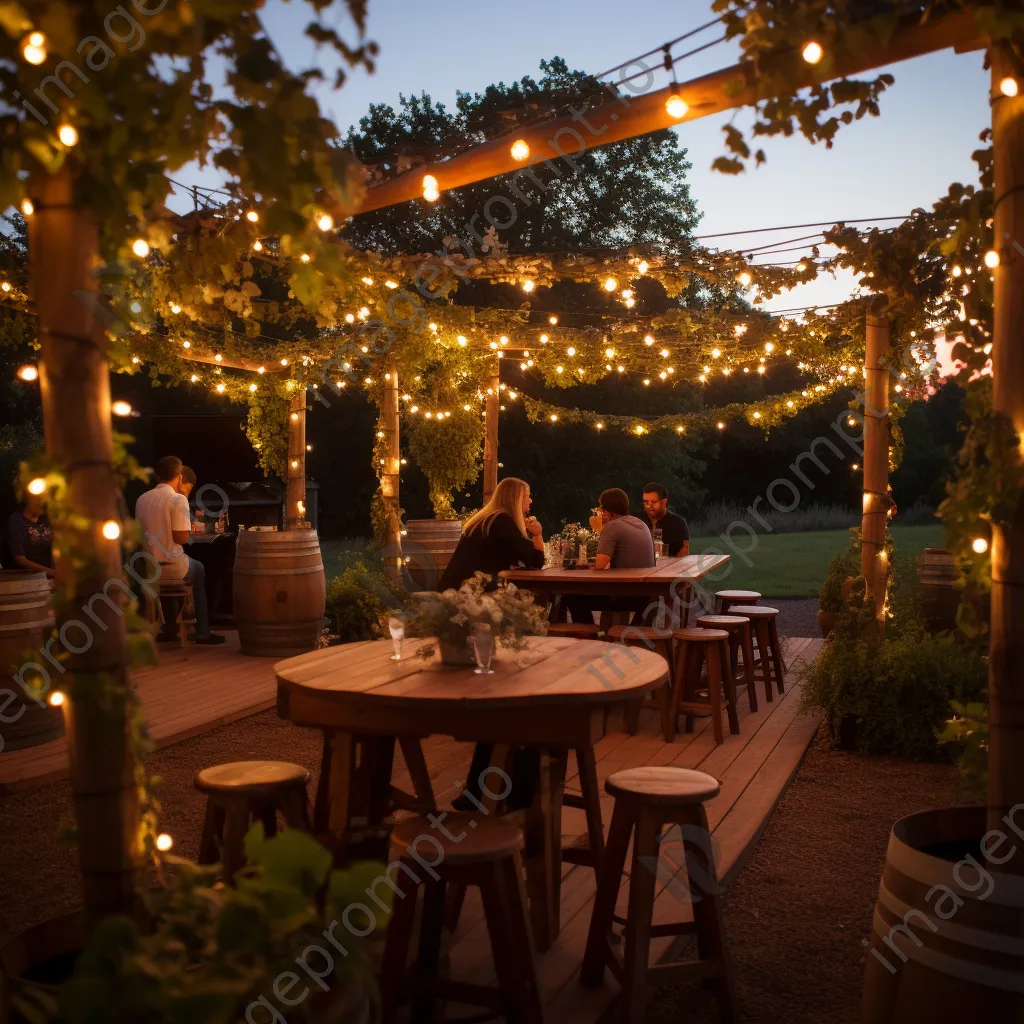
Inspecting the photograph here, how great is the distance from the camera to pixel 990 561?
2.10 m

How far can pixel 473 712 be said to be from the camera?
2.70 meters

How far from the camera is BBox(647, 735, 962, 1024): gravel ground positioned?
9.09 feet

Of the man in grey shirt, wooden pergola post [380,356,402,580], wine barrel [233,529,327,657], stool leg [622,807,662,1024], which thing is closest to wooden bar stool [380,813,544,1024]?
stool leg [622,807,662,1024]

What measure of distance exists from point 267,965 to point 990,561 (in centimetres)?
164

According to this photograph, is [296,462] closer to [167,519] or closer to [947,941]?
[167,519]

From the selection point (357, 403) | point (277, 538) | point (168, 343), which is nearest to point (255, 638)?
point (277, 538)

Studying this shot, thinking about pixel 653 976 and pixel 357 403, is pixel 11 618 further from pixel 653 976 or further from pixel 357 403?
pixel 357 403

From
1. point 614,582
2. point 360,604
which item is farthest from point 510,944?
point 360,604

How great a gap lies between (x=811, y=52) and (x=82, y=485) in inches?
66.9

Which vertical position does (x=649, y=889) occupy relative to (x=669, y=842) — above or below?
above

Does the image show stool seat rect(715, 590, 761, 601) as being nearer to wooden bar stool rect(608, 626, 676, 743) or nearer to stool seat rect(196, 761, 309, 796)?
wooden bar stool rect(608, 626, 676, 743)

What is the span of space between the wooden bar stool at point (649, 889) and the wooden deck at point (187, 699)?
96.8 inches

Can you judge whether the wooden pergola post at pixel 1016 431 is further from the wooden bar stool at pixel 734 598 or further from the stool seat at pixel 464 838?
the wooden bar stool at pixel 734 598

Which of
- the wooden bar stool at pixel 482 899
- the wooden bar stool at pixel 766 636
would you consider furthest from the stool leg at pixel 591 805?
the wooden bar stool at pixel 766 636
